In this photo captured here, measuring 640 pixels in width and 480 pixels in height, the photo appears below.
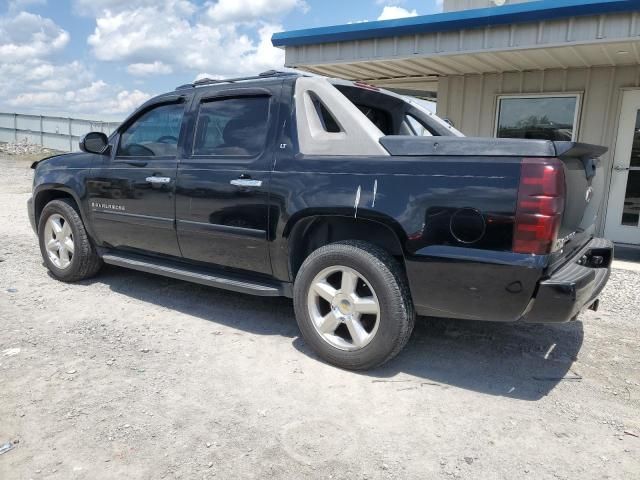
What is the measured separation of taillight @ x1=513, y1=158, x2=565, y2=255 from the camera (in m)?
2.67

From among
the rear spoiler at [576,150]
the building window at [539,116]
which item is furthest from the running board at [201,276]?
the building window at [539,116]

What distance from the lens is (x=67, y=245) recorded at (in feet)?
17.1

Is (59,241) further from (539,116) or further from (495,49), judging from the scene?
(539,116)

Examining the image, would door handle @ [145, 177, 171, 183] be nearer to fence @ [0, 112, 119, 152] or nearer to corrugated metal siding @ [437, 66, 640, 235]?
corrugated metal siding @ [437, 66, 640, 235]

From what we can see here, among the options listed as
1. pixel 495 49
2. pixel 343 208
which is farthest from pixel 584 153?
pixel 495 49

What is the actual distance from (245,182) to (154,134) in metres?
1.38

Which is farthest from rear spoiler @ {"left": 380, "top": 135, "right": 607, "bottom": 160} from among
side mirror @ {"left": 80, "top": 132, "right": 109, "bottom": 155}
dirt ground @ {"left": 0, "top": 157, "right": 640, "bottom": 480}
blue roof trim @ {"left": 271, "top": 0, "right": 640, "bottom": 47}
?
blue roof trim @ {"left": 271, "top": 0, "right": 640, "bottom": 47}

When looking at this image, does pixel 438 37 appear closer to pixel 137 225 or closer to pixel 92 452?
pixel 137 225

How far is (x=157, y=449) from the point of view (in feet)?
8.30

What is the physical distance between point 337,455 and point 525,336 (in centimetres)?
223

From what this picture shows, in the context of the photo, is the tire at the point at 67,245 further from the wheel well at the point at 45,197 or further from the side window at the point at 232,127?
the side window at the point at 232,127

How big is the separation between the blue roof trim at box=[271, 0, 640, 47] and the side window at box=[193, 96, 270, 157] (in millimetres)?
3855

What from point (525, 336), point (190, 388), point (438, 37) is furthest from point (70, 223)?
point (438, 37)

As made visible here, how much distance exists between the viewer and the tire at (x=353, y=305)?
3189 millimetres
